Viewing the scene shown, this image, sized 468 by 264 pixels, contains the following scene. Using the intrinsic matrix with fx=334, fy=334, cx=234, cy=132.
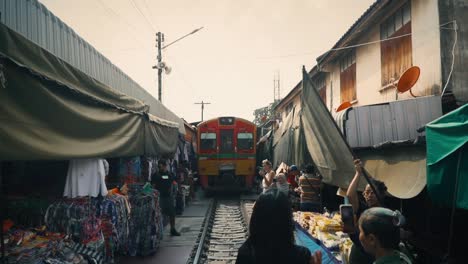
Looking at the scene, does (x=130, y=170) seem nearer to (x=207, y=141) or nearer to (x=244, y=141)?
(x=207, y=141)

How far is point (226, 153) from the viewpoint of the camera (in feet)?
48.1

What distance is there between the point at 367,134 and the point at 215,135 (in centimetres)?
905

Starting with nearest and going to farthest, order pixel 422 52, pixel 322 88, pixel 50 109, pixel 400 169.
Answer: pixel 50 109
pixel 400 169
pixel 422 52
pixel 322 88

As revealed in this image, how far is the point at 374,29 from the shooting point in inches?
360

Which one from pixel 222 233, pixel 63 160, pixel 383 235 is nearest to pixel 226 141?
pixel 222 233

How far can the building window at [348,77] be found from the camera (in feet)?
35.3

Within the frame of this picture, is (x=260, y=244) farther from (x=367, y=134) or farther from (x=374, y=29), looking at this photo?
(x=374, y=29)

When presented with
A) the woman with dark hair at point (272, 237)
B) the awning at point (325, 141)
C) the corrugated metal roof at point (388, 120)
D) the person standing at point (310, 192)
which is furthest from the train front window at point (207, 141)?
the woman with dark hair at point (272, 237)

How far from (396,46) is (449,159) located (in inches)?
221

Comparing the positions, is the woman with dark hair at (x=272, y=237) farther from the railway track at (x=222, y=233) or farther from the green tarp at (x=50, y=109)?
the railway track at (x=222, y=233)

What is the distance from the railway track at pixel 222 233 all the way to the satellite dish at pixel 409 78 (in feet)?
16.1

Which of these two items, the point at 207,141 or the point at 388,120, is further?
the point at 207,141

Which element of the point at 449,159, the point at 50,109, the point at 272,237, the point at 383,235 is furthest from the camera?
the point at 449,159

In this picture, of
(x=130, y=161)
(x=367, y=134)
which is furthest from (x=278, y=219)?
(x=130, y=161)
